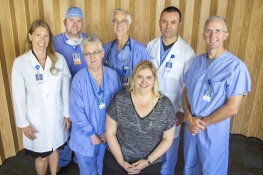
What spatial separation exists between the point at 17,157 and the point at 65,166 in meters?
0.68

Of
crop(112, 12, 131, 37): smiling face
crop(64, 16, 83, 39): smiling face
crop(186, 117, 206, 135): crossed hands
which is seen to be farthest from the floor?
crop(112, 12, 131, 37): smiling face

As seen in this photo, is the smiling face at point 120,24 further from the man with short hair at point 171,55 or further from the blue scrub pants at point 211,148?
the blue scrub pants at point 211,148

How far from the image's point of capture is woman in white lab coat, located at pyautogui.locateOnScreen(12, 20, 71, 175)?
7.07 ft

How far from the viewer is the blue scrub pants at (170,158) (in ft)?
8.47

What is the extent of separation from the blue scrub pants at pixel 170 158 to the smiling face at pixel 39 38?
159 cm

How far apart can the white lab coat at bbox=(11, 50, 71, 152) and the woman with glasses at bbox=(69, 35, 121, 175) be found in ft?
0.79

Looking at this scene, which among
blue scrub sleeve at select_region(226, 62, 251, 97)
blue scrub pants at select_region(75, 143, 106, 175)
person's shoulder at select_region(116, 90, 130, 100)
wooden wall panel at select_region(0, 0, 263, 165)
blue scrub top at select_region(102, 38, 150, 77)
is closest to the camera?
blue scrub sleeve at select_region(226, 62, 251, 97)

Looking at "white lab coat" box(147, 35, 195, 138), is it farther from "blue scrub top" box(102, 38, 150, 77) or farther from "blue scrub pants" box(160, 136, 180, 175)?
"blue scrub pants" box(160, 136, 180, 175)

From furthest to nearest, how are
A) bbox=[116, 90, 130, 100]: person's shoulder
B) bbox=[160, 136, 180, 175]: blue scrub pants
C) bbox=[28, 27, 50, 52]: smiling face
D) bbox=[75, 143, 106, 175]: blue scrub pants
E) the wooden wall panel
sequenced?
the wooden wall panel → bbox=[160, 136, 180, 175]: blue scrub pants → bbox=[75, 143, 106, 175]: blue scrub pants → bbox=[28, 27, 50, 52]: smiling face → bbox=[116, 90, 130, 100]: person's shoulder

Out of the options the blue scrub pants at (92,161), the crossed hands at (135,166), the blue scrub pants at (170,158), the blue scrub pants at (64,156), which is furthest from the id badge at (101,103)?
the blue scrub pants at (64,156)

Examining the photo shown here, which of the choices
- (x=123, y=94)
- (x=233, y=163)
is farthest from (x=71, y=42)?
(x=233, y=163)

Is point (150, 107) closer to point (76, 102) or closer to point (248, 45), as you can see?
point (76, 102)

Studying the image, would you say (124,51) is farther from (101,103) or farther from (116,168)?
(116,168)

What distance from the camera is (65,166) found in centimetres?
296
